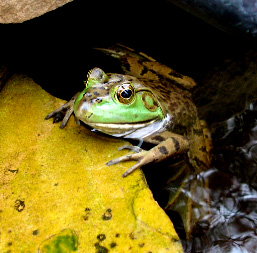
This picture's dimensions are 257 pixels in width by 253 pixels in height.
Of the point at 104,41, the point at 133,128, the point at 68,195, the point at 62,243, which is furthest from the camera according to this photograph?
the point at 104,41

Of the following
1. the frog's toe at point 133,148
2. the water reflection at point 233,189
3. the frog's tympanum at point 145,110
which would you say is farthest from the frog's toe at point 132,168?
the water reflection at point 233,189

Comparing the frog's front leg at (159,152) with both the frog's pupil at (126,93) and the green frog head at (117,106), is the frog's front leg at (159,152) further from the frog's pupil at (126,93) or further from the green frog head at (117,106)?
the frog's pupil at (126,93)

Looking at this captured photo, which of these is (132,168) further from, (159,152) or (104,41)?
(104,41)

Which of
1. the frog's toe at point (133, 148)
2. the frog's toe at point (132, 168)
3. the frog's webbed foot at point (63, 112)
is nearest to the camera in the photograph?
the frog's toe at point (132, 168)

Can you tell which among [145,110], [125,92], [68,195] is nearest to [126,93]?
[125,92]

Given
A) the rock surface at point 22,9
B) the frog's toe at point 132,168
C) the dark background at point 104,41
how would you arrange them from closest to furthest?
the frog's toe at point 132,168
the rock surface at point 22,9
the dark background at point 104,41

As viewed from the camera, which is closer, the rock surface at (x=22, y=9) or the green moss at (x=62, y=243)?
the green moss at (x=62, y=243)

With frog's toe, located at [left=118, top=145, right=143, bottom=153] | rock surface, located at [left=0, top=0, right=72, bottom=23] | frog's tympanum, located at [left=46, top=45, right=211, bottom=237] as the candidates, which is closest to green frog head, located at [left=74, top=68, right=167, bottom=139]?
frog's tympanum, located at [left=46, top=45, right=211, bottom=237]

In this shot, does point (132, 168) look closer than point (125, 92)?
Yes
